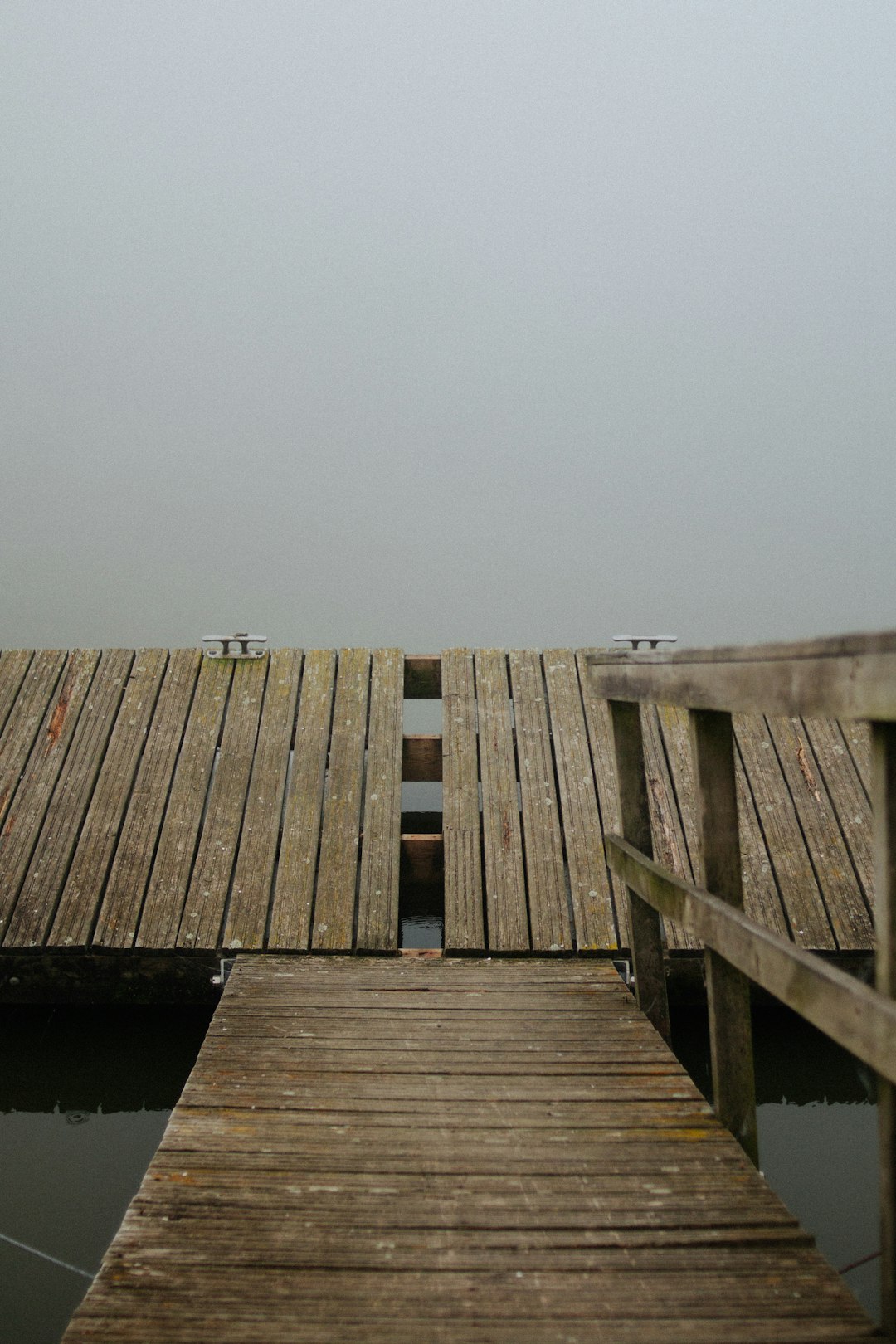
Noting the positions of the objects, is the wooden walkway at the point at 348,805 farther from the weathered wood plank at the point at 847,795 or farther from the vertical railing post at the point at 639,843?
the vertical railing post at the point at 639,843

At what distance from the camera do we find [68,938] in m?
3.28

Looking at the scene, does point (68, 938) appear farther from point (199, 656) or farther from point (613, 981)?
point (613, 981)

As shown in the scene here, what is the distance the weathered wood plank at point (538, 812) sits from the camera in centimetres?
332

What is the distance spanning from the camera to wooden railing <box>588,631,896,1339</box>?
1.14 metres

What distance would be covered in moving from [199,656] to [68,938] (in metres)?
1.56

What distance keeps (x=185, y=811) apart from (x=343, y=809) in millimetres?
628

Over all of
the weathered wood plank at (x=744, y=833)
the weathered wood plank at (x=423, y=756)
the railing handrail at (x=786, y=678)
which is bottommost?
the railing handrail at (x=786, y=678)

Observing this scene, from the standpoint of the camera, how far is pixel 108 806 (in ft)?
12.3

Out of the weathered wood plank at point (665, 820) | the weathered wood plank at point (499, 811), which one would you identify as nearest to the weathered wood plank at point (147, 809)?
the weathered wood plank at point (499, 811)

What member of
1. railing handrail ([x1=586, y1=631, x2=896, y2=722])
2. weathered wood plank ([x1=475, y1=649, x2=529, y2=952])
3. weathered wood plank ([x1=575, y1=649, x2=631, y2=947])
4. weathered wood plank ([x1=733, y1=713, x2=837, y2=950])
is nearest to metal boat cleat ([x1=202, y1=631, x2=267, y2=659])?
weathered wood plank ([x1=475, y1=649, x2=529, y2=952])

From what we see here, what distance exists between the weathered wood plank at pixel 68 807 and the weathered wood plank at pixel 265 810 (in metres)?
0.54

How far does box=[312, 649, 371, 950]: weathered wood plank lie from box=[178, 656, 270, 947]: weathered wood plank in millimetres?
339

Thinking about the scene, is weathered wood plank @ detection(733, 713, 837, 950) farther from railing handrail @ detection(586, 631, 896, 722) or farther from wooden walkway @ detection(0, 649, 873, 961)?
railing handrail @ detection(586, 631, 896, 722)

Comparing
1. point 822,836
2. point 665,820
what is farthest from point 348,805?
point 822,836
